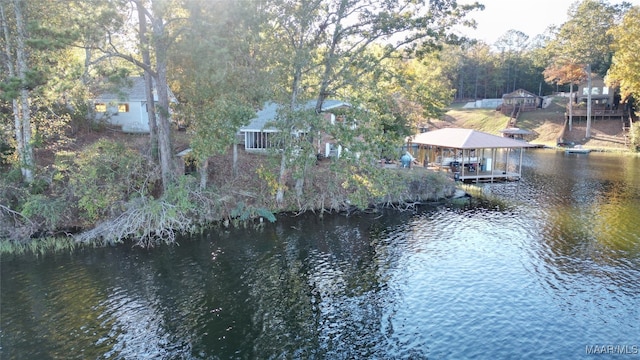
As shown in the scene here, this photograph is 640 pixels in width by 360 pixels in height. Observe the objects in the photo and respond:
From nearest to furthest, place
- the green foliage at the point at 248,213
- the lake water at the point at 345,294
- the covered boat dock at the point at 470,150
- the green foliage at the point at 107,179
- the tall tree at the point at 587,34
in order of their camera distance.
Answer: the lake water at the point at 345,294
the green foliage at the point at 107,179
the green foliage at the point at 248,213
the covered boat dock at the point at 470,150
the tall tree at the point at 587,34

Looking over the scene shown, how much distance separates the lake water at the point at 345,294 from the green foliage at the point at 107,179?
2659mm

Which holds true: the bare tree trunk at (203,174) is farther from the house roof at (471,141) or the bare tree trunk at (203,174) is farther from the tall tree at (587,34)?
the tall tree at (587,34)

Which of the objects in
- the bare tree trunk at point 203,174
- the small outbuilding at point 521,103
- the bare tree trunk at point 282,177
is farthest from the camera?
the small outbuilding at point 521,103

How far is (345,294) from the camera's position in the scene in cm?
1455

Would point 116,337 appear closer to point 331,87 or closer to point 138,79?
point 331,87

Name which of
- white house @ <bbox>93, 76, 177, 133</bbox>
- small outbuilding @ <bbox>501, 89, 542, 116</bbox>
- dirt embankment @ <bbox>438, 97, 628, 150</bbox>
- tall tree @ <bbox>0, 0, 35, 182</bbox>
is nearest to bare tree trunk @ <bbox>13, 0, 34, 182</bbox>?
tall tree @ <bbox>0, 0, 35, 182</bbox>

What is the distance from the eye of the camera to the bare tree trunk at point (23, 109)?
18.8m

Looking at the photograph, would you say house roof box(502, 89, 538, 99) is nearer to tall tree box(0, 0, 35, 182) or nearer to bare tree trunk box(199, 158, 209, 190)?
bare tree trunk box(199, 158, 209, 190)

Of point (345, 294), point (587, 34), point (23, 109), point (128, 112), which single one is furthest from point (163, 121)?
point (587, 34)

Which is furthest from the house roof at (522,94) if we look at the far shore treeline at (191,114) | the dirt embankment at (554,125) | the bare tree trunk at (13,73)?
the bare tree trunk at (13,73)

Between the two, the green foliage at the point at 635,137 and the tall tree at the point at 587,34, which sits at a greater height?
the tall tree at the point at 587,34

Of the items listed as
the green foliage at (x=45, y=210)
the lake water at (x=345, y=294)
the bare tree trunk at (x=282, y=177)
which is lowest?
the lake water at (x=345, y=294)

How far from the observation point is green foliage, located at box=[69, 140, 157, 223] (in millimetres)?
19656

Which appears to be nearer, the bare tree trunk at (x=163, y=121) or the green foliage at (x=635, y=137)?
the bare tree trunk at (x=163, y=121)
